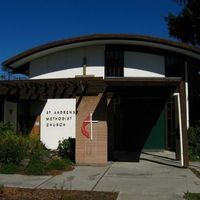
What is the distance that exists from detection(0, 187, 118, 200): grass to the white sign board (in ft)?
35.2

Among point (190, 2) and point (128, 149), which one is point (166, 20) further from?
point (128, 149)

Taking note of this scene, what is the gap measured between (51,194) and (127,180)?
293 centimetres

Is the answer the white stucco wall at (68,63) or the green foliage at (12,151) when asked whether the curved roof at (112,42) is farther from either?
the green foliage at (12,151)

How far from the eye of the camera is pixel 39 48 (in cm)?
2095

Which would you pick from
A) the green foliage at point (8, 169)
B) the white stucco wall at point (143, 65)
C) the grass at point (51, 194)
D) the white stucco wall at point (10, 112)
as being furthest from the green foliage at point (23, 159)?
the white stucco wall at point (143, 65)

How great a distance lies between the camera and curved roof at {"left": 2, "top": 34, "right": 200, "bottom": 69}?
65.2 feet

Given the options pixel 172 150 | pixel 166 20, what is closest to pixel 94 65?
pixel 172 150

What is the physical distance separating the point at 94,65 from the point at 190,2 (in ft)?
35.4

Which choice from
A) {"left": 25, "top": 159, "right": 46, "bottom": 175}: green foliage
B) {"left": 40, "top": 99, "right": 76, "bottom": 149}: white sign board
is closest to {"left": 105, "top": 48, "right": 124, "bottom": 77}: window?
{"left": 40, "top": 99, "right": 76, "bottom": 149}: white sign board

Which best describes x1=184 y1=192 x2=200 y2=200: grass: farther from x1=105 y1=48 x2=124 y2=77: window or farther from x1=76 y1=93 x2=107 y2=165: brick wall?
x1=105 y1=48 x2=124 y2=77: window

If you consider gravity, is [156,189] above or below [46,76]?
below

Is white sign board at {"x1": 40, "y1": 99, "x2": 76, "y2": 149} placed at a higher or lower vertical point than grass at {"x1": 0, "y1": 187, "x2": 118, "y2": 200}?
higher

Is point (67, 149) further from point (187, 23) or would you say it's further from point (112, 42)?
point (187, 23)

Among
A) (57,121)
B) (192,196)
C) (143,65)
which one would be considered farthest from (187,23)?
(192,196)
